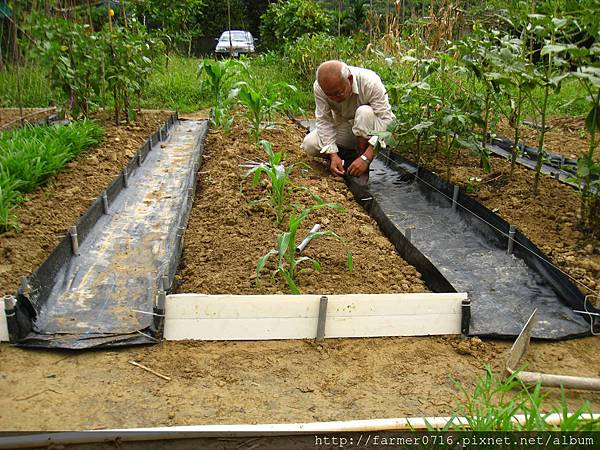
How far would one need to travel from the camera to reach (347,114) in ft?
15.3

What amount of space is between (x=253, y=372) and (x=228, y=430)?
1.34 feet

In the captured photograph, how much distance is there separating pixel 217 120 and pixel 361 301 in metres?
3.69

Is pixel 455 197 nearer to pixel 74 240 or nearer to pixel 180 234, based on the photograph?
pixel 180 234

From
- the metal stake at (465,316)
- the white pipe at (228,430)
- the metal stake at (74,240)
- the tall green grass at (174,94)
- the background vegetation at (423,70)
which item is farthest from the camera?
the tall green grass at (174,94)

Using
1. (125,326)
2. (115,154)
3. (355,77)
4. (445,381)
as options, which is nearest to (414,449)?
(445,381)

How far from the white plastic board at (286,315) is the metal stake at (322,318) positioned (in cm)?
2

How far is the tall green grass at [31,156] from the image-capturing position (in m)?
3.38

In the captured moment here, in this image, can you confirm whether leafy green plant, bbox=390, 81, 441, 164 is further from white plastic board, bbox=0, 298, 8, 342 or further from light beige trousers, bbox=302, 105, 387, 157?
white plastic board, bbox=0, 298, 8, 342

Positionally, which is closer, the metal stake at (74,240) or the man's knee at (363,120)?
the metal stake at (74,240)

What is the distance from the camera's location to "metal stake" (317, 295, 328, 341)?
2340mm

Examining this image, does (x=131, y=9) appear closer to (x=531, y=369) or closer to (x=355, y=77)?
(x=355, y=77)


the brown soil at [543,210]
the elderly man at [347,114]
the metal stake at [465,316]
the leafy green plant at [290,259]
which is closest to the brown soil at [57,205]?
the leafy green plant at [290,259]

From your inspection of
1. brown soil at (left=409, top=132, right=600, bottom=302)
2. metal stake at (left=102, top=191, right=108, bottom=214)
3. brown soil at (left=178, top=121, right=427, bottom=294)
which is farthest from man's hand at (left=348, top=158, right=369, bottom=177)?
metal stake at (left=102, top=191, right=108, bottom=214)

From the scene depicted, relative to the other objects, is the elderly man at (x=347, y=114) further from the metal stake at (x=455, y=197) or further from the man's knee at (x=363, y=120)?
the metal stake at (x=455, y=197)
